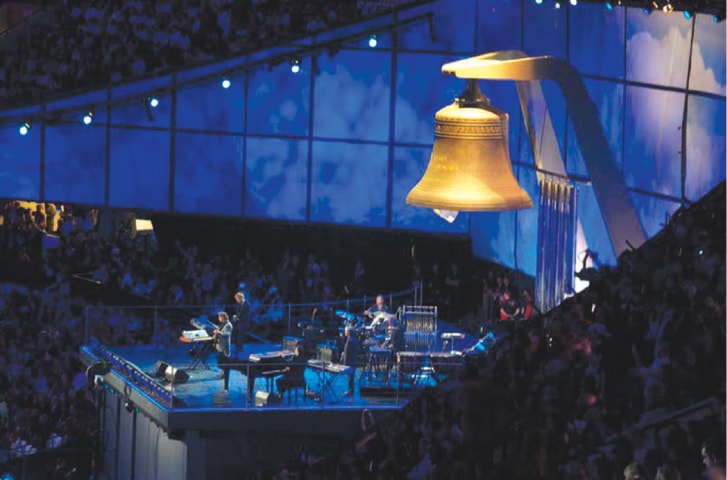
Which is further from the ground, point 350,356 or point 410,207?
point 410,207

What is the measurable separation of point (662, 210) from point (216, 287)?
10219 millimetres

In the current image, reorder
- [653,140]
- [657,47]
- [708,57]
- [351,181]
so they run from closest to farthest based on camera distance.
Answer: [708,57] < [657,47] < [653,140] < [351,181]

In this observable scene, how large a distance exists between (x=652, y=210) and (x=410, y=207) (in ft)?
27.0

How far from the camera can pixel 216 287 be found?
91.5ft

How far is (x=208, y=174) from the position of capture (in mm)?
29203

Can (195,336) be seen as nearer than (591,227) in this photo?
No

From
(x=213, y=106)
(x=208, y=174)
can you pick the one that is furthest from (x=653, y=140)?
(x=208, y=174)

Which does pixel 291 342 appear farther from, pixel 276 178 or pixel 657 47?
pixel 657 47

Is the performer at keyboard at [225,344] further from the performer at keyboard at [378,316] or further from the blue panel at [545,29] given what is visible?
the blue panel at [545,29]

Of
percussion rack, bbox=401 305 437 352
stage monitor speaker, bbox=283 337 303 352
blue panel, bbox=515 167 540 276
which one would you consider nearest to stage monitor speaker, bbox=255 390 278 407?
stage monitor speaker, bbox=283 337 303 352

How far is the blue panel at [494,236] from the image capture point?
26.5 m

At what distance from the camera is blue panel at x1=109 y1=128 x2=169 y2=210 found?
95.9ft

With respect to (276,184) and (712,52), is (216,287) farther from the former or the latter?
(712,52)

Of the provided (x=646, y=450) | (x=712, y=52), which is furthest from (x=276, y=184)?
(x=646, y=450)
